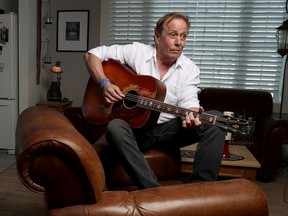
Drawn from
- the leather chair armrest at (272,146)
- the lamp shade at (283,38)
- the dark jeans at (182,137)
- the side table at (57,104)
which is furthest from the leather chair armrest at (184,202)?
the side table at (57,104)

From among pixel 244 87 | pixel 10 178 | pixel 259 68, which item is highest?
pixel 259 68

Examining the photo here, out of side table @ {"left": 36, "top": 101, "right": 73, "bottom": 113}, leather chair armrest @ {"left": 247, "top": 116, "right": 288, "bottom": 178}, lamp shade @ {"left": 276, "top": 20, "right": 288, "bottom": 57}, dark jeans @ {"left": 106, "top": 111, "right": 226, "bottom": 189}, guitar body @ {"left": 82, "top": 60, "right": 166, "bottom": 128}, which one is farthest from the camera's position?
side table @ {"left": 36, "top": 101, "right": 73, "bottom": 113}

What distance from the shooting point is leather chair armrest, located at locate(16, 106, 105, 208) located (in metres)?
0.72

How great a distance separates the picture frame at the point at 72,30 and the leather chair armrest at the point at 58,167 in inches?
113

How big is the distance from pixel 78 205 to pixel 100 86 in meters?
0.89

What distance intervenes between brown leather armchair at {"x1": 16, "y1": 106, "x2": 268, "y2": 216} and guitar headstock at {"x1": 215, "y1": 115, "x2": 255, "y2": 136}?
1.76ft

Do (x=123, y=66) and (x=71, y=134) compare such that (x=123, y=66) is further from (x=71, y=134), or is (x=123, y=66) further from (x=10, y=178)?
(x=10, y=178)

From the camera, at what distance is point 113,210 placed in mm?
764

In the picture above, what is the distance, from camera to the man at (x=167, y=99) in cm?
132

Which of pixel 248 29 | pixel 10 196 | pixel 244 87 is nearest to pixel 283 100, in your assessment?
pixel 244 87

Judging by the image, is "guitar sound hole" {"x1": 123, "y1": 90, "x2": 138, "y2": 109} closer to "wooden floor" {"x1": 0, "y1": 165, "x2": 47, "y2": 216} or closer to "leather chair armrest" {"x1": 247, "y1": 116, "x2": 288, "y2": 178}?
"wooden floor" {"x1": 0, "y1": 165, "x2": 47, "y2": 216}

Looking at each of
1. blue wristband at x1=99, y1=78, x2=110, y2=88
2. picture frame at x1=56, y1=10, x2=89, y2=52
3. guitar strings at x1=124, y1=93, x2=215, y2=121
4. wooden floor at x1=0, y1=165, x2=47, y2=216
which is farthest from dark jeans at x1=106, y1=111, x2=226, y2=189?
picture frame at x1=56, y1=10, x2=89, y2=52

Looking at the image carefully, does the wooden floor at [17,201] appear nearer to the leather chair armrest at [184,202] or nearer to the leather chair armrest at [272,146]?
the leather chair armrest at [184,202]

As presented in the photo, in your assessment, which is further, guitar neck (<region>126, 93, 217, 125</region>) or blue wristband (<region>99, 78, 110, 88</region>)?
blue wristband (<region>99, 78, 110, 88</region>)
